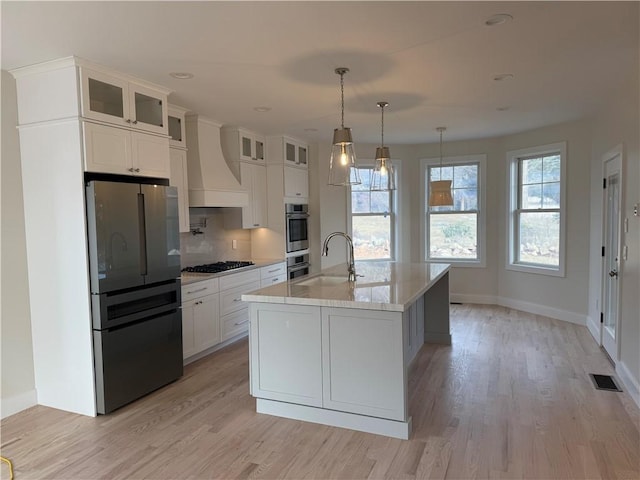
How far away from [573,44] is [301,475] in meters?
3.16

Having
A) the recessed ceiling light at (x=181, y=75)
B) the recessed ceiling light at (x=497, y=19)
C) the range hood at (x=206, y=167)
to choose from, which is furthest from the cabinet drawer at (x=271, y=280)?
the recessed ceiling light at (x=497, y=19)

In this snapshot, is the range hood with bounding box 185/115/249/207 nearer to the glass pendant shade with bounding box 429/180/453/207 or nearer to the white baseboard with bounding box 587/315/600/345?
the glass pendant shade with bounding box 429/180/453/207

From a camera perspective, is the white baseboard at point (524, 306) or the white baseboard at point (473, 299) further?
the white baseboard at point (473, 299)

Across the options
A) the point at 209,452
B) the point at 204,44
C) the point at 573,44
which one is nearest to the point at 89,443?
the point at 209,452

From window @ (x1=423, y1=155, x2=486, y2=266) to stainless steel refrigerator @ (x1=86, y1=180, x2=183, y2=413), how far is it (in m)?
4.52

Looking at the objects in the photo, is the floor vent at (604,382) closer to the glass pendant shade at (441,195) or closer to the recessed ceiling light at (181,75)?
the glass pendant shade at (441,195)

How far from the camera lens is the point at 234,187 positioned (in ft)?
16.8

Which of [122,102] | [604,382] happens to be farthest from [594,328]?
[122,102]

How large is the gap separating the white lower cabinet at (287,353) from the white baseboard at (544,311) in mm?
4113

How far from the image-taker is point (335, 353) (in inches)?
116

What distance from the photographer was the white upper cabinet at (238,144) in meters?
5.26

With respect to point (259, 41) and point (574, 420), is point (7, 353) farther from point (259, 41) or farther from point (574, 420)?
point (574, 420)

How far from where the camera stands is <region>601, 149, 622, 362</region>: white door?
4.08m

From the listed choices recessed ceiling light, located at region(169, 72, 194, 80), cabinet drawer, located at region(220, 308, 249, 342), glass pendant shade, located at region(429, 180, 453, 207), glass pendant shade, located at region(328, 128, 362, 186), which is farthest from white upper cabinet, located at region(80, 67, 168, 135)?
glass pendant shade, located at region(429, 180, 453, 207)
